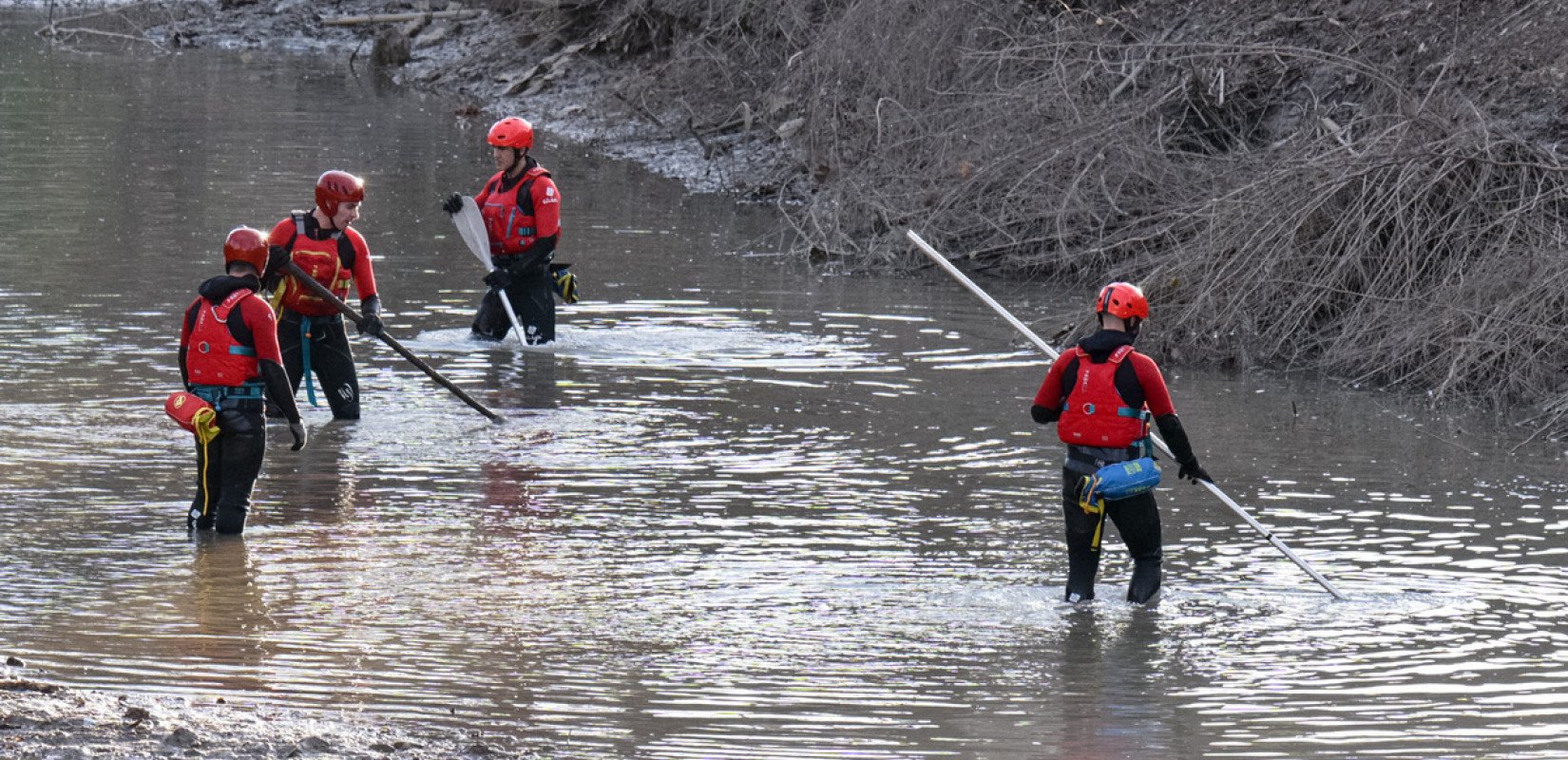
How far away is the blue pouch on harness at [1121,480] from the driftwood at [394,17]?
108 feet

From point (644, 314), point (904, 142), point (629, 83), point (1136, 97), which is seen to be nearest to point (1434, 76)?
point (1136, 97)

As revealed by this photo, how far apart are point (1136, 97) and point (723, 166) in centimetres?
783

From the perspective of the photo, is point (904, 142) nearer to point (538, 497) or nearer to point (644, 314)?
point (644, 314)

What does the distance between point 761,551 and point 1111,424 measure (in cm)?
179

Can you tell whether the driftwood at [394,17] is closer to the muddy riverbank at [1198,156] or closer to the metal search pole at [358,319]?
the muddy riverbank at [1198,156]

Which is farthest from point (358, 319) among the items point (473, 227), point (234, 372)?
point (473, 227)

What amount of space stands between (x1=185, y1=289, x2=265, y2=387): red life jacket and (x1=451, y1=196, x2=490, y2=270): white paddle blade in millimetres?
5088

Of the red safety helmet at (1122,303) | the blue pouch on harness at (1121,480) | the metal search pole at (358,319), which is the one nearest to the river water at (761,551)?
the metal search pole at (358,319)

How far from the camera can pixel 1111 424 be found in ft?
25.7

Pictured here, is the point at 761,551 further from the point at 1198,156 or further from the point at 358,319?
the point at 1198,156

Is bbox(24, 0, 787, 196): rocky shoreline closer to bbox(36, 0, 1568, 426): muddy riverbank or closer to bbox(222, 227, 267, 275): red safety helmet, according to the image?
bbox(36, 0, 1568, 426): muddy riverbank

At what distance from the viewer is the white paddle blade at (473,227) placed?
13.6 meters

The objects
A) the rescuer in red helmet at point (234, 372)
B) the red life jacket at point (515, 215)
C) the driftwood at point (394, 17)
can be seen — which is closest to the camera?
the rescuer in red helmet at point (234, 372)

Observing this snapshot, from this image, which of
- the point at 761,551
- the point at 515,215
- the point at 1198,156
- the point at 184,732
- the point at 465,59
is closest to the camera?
the point at 184,732
